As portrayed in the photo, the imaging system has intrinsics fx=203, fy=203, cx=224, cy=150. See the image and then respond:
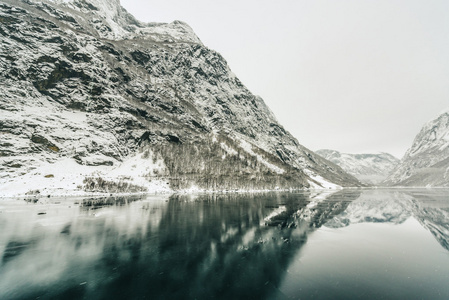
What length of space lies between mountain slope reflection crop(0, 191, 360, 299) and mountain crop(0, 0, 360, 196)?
2648 inches

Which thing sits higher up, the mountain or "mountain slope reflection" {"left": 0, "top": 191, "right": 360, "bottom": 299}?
the mountain

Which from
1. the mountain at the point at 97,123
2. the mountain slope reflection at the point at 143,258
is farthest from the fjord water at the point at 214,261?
the mountain at the point at 97,123

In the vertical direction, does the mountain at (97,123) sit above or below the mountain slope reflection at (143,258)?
above

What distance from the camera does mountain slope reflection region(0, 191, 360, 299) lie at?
15484mm

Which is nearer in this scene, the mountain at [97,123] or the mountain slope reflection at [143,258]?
the mountain slope reflection at [143,258]

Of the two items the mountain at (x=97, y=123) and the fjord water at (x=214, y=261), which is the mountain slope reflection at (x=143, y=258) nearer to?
the fjord water at (x=214, y=261)

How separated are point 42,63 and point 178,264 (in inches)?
6652

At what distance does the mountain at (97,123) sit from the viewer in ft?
314

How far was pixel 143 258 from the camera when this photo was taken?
2150cm

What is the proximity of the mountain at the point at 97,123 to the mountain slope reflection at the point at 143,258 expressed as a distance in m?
67.3

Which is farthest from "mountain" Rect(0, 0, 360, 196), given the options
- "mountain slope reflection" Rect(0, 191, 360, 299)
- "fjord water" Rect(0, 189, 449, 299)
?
"fjord water" Rect(0, 189, 449, 299)

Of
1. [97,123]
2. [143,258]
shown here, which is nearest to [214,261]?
[143,258]

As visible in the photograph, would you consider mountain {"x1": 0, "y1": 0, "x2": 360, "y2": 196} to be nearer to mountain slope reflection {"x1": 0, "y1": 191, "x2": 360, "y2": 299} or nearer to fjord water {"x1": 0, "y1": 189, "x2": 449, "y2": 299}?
mountain slope reflection {"x1": 0, "y1": 191, "x2": 360, "y2": 299}

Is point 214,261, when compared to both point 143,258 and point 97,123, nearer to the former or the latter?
point 143,258
